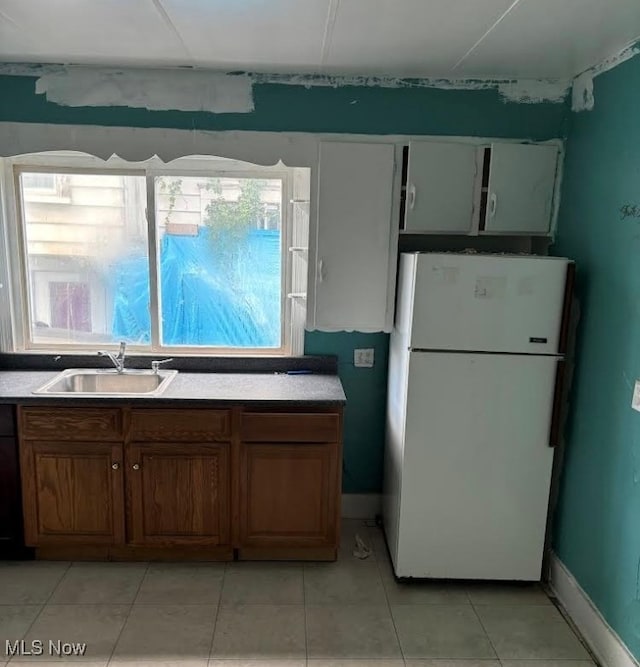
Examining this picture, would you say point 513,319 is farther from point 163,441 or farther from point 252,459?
point 163,441

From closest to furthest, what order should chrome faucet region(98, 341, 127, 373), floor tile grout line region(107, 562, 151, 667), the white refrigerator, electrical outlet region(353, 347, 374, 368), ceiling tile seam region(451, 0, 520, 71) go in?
ceiling tile seam region(451, 0, 520, 71), floor tile grout line region(107, 562, 151, 667), the white refrigerator, chrome faucet region(98, 341, 127, 373), electrical outlet region(353, 347, 374, 368)

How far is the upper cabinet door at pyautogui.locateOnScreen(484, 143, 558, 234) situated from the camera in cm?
264

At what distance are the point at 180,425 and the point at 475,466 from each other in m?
1.36

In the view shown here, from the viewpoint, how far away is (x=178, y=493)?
2.62 metres

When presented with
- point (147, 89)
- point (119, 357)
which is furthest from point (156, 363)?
point (147, 89)

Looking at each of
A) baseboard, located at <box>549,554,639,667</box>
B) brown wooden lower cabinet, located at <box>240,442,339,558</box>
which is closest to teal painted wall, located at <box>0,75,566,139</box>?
brown wooden lower cabinet, located at <box>240,442,339,558</box>

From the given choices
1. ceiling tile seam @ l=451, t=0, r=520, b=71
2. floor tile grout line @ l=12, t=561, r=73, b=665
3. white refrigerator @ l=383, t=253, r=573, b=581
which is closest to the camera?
ceiling tile seam @ l=451, t=0, r=520, b=71

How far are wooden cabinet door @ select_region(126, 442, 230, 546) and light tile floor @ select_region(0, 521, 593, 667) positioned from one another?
0.18 m

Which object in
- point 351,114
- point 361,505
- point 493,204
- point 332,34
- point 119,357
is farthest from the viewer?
point 361,505

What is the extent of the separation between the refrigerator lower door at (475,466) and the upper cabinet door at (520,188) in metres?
0.71

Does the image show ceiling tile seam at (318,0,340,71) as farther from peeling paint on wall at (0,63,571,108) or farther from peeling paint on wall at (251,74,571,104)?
peeling paint on wall at (0,63,571,108)

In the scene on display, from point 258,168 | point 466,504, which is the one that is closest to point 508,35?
point 258,168

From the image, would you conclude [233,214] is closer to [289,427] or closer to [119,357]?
[119,357]

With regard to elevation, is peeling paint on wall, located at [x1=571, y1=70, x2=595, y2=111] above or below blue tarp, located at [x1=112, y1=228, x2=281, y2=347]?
above
